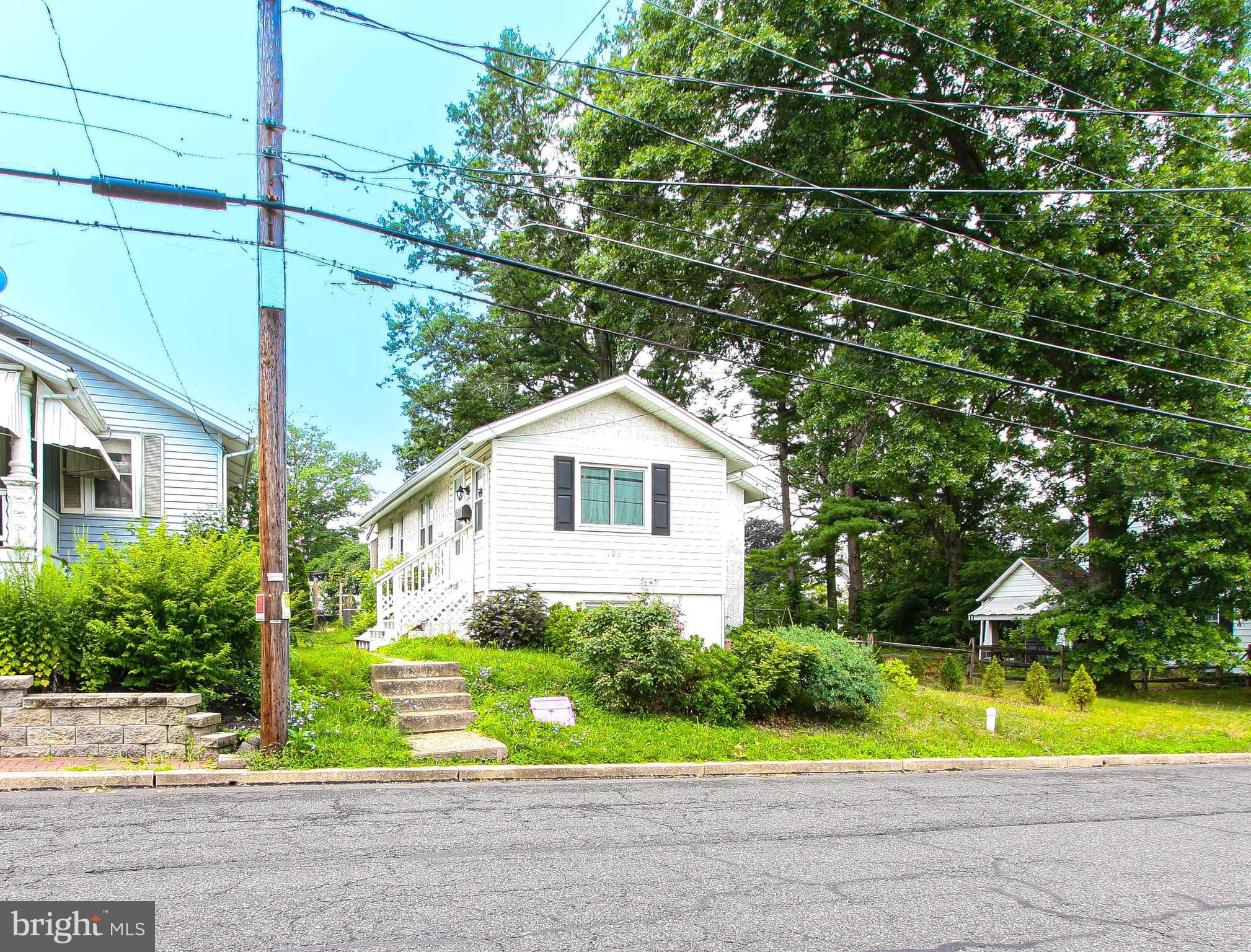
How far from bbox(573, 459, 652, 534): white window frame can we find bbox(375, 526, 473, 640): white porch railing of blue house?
7.83ft

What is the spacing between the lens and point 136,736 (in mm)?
8867

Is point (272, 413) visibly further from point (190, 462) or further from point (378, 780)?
point (190, 462)

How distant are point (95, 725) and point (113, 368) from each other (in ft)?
29.5

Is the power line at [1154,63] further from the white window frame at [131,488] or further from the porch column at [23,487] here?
the white window frame at [131,488]

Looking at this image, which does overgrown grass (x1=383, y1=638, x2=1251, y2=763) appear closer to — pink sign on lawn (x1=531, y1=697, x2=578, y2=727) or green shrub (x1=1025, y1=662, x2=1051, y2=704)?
pink sign on lawn (x1=531, y1=697, x2=578, y2=727)

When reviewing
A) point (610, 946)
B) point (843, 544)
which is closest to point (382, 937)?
point (610, 946)

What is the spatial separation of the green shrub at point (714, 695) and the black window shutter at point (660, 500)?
4919 millimetres

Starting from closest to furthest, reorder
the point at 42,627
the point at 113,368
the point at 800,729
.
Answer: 1. the point at 42,627
2. the point at 800,729
3. the point at 113,368

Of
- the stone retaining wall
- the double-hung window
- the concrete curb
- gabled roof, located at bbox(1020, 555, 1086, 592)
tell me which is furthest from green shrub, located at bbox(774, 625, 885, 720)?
gabled roof, located at bbox(1020, 555, 1086, 592)

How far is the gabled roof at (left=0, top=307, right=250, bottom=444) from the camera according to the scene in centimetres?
1487

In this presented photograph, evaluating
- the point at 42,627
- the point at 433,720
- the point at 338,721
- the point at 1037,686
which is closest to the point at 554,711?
the point at 433,720

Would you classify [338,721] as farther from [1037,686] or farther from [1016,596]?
[1016,596]

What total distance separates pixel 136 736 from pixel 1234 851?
1058 centimetres

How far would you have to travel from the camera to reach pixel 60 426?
1281 cm
